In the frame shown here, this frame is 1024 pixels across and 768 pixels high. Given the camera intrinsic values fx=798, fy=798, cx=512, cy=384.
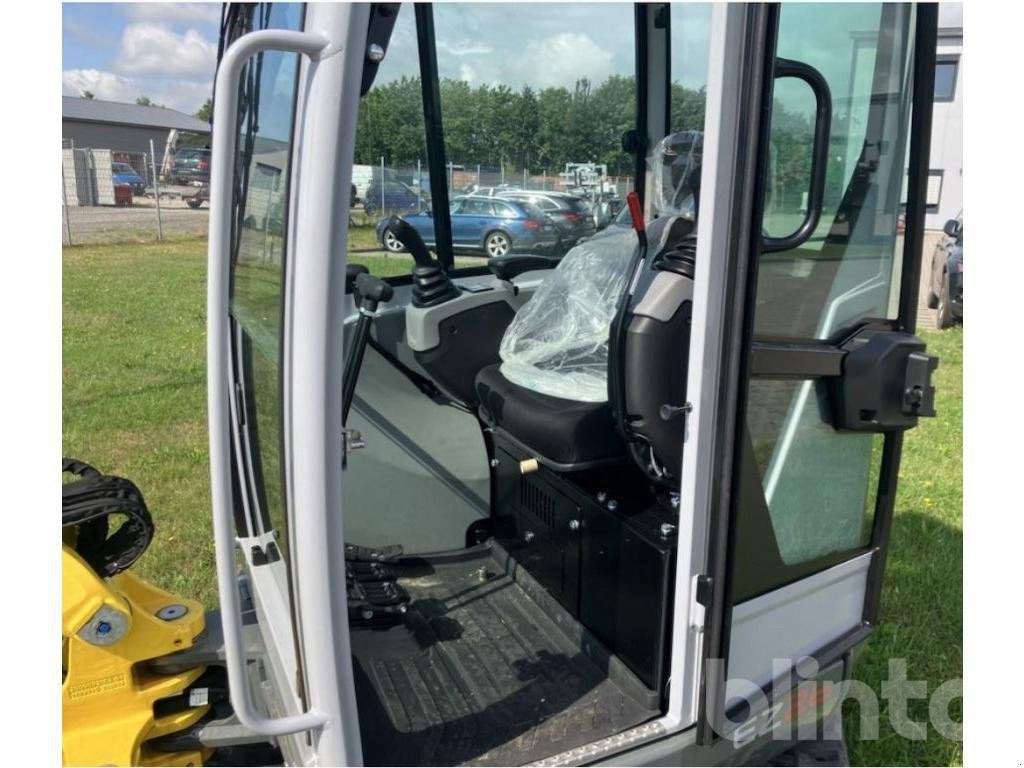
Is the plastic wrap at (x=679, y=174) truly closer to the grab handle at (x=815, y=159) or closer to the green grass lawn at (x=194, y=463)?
the grab handle at (x=815, y=159)

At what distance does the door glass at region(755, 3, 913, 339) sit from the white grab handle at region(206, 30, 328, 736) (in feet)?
3.24

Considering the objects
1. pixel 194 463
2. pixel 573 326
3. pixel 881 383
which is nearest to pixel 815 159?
pixel 881 383

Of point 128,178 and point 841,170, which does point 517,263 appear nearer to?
point 841,170

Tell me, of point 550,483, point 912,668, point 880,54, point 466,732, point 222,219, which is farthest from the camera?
point 912,668

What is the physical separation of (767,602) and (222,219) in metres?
1.47

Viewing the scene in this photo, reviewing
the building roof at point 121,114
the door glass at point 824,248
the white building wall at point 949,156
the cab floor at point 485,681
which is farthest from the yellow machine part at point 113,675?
the building roof at point 121,114

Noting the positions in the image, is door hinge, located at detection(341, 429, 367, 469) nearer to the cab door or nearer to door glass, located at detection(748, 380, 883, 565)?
the cab door

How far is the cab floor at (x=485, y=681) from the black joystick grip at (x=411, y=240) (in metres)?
1.09

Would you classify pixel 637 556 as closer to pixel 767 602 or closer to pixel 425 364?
pixel 767 602

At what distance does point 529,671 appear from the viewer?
2.19 metres

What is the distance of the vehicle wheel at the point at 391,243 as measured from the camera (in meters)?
2.61

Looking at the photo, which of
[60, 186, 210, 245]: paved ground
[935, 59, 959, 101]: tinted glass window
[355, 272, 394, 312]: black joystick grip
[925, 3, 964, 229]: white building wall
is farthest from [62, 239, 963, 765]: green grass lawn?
[60, 186, 210, 245]: paved ground

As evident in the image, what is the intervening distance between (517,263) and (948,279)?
7.51m

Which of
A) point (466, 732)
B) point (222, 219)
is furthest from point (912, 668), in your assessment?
point (222, 219)
